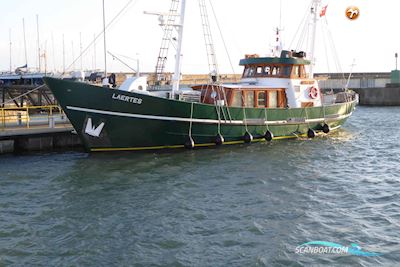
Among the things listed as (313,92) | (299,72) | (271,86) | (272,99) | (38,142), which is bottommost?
(38,142)

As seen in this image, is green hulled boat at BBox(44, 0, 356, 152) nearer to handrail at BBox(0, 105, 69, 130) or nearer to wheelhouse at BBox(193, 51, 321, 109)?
wheelhouse at BBox(193, 51, 321, 109)

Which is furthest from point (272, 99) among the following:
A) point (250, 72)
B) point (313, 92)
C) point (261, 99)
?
point (313, 92)

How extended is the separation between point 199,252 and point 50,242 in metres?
3.24

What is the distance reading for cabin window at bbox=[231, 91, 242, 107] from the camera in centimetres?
2088

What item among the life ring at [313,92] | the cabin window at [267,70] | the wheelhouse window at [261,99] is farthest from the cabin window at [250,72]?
the life ring at [313,92]

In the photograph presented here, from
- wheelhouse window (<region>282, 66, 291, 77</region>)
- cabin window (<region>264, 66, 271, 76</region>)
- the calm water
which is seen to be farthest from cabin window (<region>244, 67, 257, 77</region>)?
the calm water

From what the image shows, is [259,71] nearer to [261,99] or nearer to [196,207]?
[261,99]

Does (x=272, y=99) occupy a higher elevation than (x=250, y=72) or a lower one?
lower

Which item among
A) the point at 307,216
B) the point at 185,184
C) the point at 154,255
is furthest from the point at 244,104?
the point at 154,255

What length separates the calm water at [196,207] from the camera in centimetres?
908

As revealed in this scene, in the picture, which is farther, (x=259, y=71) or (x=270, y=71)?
(x=259, y=71)

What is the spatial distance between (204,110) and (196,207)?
7726mm

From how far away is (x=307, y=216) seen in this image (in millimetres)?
11305

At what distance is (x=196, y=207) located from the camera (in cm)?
1191
